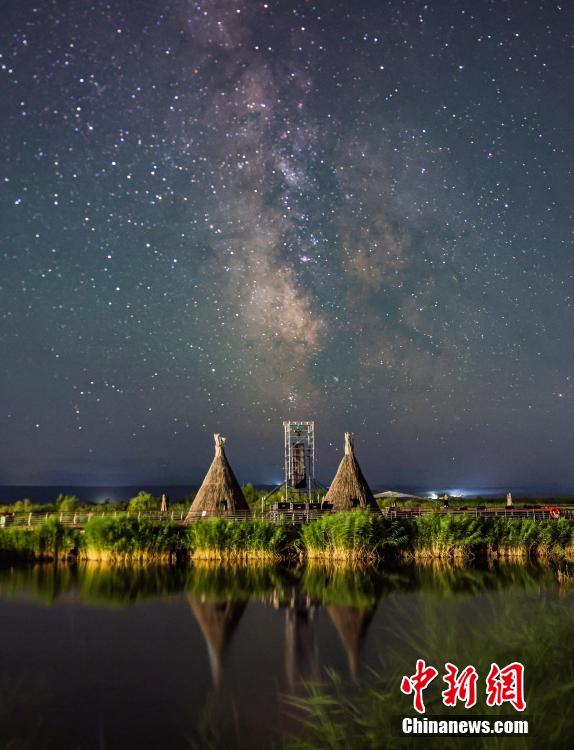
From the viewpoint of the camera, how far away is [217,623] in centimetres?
1648

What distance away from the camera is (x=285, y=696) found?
11.1 m

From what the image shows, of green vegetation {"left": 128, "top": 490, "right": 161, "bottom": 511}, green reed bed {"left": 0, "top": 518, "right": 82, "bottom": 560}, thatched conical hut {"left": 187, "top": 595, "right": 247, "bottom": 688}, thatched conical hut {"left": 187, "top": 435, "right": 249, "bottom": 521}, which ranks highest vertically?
thatched conical hut {"left": 187, "top": 435, "right": 249, "bottom": 521}

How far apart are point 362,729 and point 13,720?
603 cm

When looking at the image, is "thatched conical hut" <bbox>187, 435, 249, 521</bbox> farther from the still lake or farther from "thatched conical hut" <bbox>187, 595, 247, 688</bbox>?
"thatched conical hut" <bbox>187, 595, 247, 688</bbox>

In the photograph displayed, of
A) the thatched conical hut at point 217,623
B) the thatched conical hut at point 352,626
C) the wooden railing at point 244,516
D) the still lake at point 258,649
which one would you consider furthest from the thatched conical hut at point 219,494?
the thatched conical hut at point 352,626

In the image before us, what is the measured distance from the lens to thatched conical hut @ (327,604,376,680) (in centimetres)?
1348

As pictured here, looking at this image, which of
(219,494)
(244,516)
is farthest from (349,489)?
(219,494)

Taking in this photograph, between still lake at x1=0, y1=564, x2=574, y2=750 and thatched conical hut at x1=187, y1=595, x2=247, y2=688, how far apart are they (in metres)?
0.06

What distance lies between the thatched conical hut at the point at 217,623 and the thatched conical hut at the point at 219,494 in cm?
1170

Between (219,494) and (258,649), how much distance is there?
1762cm

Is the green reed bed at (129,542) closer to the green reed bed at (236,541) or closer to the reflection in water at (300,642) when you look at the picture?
the green reed bed at (236,541)

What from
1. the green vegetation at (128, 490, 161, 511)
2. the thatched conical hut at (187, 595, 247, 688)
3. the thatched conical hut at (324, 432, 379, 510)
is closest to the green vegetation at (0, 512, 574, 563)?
the thatched conical hut at (324, 432, 379, 510)

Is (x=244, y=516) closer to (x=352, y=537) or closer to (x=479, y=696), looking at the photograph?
(x=352, y=537)

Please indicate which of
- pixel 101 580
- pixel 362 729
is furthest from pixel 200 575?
pixel 362 729
